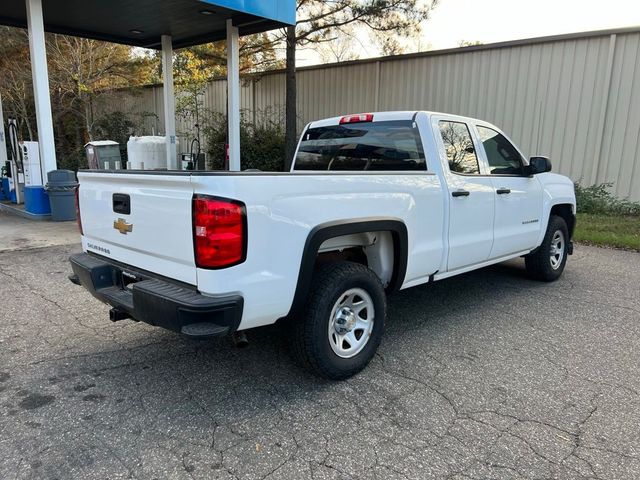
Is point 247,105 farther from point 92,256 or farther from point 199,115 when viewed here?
point 92,256

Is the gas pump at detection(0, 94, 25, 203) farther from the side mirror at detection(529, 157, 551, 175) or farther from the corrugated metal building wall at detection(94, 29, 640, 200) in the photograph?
the side mirror at detection(529, 157, 551, 175)

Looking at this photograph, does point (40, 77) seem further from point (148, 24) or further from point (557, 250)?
point (557, 250)

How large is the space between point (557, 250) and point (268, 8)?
702 cm

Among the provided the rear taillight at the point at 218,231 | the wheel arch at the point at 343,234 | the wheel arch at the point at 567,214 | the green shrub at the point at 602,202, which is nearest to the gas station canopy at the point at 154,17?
the wheel arch at the point at 567,214

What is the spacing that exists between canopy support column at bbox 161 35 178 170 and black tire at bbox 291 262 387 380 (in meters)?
11.2

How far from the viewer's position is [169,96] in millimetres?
13094

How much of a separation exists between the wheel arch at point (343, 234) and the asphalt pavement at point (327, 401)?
664 mm

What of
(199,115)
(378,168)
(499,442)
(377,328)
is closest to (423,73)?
(199,115)

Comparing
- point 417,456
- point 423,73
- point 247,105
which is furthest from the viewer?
point 247,105

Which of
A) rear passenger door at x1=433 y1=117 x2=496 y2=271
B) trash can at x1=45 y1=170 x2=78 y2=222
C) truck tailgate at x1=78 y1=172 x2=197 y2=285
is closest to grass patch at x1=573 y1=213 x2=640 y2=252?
rear passenger door at x1=433 y1=117 x2=496 y2=271

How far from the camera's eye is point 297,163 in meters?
5.15

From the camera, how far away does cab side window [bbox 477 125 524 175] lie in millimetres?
4973

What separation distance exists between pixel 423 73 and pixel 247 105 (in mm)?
7127

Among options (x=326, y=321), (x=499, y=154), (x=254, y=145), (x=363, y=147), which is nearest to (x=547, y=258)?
(x=499, y=154)
